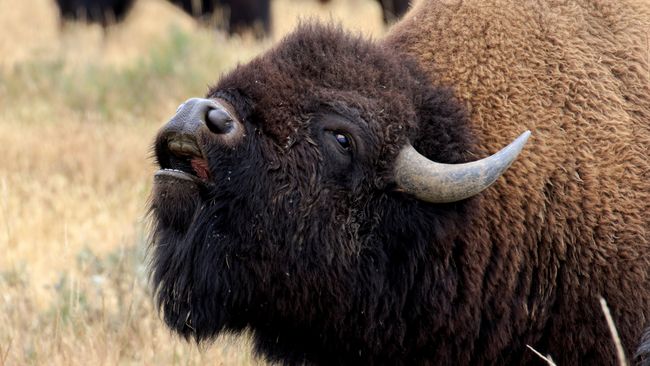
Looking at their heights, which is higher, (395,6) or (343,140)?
(343,140)

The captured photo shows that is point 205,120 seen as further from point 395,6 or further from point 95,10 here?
point 95,10

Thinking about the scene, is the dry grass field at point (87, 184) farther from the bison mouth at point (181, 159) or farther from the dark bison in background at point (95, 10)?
the bison mouth at point (181, 159)

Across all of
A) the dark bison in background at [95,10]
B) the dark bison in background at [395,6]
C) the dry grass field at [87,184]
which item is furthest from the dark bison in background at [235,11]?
the dark bison in background at [395,6]

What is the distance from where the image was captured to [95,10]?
44.5 ft

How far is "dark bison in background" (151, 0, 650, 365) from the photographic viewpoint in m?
3.61

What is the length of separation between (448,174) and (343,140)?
0.33m

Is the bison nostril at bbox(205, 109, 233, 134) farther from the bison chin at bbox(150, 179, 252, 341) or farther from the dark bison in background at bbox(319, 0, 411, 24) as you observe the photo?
the dark bison in background at bbox(319, 0, 411, 24)

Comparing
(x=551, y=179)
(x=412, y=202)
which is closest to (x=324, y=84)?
(x=412, y=202)

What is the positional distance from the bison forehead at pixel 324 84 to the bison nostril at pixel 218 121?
0.12 meters

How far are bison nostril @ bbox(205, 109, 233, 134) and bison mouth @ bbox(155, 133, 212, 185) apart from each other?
0.07m

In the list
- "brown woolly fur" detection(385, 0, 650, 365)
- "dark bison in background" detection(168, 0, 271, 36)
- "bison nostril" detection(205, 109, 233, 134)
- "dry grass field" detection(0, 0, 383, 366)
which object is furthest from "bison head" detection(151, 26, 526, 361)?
"dark bison in background" detection(168, 0, 271, 36)

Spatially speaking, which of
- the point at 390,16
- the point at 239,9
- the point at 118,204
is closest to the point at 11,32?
the point at 239,9

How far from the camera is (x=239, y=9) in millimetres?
13352

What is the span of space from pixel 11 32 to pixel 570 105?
426 inches
